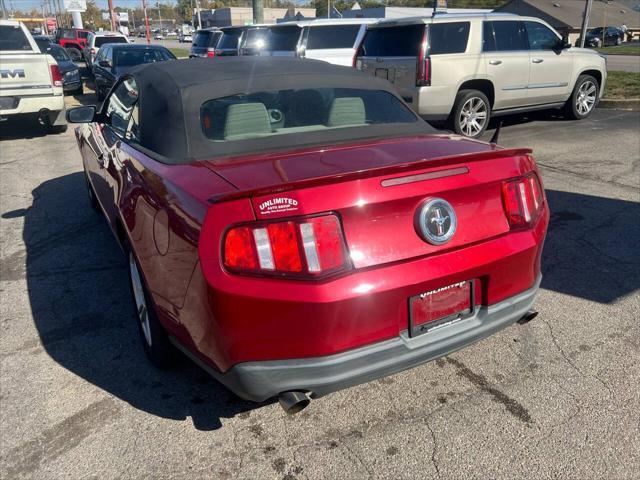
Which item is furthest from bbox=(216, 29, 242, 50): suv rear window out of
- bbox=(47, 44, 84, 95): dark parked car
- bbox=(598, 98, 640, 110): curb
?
bbox=(598, 98, 640, 110): curb

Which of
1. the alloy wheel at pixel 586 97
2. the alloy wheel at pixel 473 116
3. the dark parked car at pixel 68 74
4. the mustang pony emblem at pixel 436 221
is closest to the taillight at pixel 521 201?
the mustang pony emblem at pixel 436 221

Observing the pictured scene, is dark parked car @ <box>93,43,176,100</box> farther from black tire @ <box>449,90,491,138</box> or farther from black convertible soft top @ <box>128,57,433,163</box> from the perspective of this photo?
black convertible soft top @ <box>128,57,433,163</box>

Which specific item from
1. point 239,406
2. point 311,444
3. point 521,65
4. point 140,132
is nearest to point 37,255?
point 140,132

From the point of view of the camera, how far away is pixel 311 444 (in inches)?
105

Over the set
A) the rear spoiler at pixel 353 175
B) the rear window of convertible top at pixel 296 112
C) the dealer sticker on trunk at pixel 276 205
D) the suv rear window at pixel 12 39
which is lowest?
the dealer sticker on trunk at pixel 276 205

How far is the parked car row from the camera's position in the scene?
8.91 meters

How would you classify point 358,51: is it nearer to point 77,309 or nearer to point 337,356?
point 77,309

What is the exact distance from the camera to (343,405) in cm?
294

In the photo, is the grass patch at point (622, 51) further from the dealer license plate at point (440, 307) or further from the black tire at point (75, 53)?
the dealer license plate at point (440, 307)

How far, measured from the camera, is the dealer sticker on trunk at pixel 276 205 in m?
2.18

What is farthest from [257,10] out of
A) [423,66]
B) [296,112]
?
[296,112]

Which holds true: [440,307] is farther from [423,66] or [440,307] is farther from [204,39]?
[204,39]

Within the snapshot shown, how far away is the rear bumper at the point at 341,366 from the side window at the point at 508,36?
8032mm

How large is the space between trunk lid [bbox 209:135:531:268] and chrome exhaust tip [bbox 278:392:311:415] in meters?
0.59
